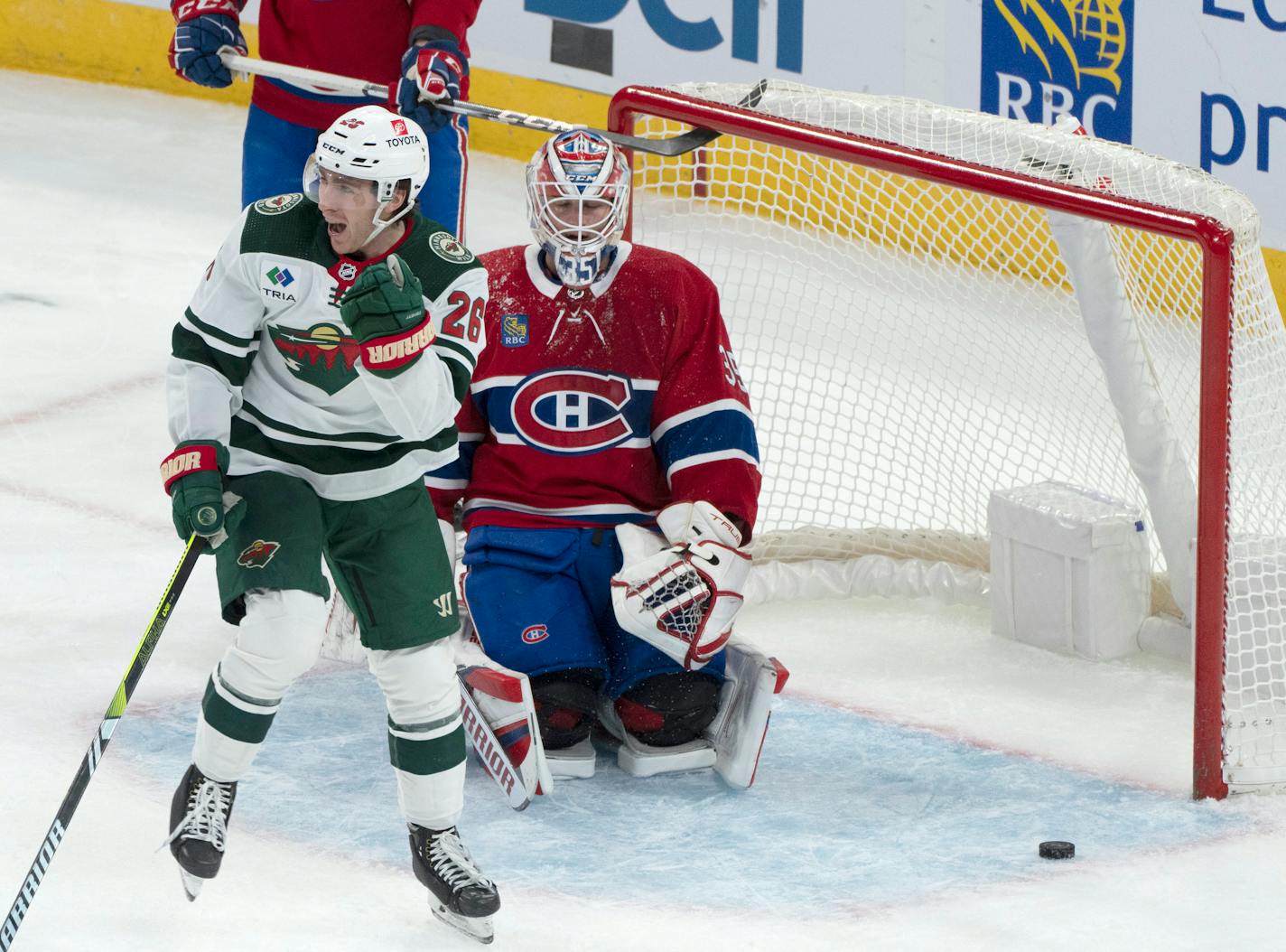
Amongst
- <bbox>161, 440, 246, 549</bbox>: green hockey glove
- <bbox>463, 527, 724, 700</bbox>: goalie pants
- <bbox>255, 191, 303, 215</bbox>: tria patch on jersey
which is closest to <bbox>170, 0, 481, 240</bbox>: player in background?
<bbox>463, 527, 724, 700</bbox>: goalie pants

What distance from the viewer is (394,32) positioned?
4070 mm

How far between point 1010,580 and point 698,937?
1.36m

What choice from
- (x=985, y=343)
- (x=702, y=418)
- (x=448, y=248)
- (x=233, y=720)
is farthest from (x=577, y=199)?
(x=985, y=343)

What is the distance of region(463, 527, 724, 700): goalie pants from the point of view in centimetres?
353

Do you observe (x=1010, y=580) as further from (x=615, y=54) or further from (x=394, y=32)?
(x=615, y=54)

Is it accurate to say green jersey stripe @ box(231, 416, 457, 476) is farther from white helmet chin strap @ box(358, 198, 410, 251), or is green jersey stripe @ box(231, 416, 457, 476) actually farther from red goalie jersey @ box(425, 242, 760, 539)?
red goalie jersey @ box(425, 242, 760, 539)

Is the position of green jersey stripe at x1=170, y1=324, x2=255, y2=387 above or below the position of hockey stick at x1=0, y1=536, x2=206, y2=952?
above

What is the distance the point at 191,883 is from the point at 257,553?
0.47 m

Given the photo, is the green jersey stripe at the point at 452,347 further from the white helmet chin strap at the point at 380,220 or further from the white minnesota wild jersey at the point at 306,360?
the white helmet chin strap at the point at 380,220

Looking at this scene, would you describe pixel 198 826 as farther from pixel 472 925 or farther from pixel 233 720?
pixel 472 925

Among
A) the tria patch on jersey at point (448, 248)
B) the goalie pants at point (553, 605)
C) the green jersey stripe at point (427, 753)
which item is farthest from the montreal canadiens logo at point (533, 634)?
the tria patch on jersey at point (448, 248)

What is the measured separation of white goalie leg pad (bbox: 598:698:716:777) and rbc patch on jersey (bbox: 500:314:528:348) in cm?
65

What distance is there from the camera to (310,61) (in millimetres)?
4078

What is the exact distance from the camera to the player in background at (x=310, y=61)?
3980 millimetres
